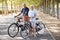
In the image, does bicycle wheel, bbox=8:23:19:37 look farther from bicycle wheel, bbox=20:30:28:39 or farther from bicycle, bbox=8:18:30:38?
bicycle wheel, bbox=20:30:28:39

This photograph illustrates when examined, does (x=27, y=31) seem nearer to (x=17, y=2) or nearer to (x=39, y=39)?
(x=39, y=39)

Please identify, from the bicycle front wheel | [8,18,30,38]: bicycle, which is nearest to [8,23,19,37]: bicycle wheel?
[8,18,30,38]: bicycle

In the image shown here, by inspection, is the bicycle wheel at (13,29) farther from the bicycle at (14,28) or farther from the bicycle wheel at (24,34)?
the bicycle wheel at (24,34)

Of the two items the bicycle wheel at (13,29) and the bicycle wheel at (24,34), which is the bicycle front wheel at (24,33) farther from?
the bicycle wheel at (13,29)

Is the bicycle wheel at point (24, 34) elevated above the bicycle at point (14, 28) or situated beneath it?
situated beneath

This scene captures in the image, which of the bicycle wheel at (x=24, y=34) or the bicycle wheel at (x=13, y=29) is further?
the bicycle wheel at (x=13, y=29)

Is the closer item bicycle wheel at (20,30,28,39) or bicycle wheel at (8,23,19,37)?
bicycle wheel at (20,30,28,39)

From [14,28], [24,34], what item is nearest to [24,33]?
[24,34]

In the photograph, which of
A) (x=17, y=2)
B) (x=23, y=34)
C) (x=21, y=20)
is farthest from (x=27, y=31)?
(x=17, y=2)

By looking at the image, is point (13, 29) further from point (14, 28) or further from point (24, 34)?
point (24, 34)

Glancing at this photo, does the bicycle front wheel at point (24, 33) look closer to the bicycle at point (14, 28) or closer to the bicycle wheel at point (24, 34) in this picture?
the bicycle wheel at point (24, 34)

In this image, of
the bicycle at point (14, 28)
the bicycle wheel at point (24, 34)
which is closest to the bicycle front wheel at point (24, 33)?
the bicycle wheel at point (24, 34)

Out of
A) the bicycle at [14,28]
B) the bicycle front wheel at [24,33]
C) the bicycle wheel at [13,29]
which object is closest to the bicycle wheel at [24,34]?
the bicycle front wheel at [24,33]

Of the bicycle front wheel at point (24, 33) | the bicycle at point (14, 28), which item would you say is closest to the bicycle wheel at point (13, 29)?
the bicycle at point (14, 28)
